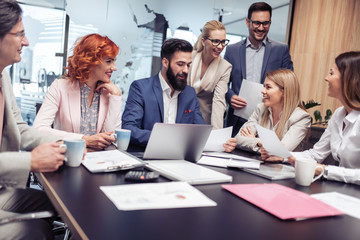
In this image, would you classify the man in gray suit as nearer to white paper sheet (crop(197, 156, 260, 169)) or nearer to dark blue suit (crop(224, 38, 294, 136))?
white paper sheet (crop(197, 156, 260, 169))

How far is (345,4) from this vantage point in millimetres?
4465

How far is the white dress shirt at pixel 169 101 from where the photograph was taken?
8.33 ft

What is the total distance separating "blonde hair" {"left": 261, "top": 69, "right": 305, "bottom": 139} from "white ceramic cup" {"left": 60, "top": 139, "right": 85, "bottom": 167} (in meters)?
1.61

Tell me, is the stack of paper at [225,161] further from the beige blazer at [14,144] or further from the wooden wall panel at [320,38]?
the wooden wall panel at [320,38]

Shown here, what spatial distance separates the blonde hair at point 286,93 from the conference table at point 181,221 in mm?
1540

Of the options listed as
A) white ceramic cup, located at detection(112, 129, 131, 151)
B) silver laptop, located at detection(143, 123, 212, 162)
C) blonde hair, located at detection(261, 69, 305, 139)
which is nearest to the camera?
silver laptop, located at detection(143, 123, 212, 162)

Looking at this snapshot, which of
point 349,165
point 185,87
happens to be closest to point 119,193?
point 349,165

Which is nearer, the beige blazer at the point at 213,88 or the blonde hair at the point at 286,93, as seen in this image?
the blonde hair at the point at 286,93

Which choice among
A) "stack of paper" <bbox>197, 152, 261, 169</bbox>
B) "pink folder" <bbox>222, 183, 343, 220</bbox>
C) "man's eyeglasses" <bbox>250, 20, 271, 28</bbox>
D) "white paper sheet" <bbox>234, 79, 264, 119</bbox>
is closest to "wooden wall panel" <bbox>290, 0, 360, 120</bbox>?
"man's eyeglasses" <bbox>250, 20, 271, 28</bbox>

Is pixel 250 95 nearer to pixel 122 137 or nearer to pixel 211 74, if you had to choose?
pixel 211 74

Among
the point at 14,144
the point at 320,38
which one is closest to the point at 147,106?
the point at 14,144

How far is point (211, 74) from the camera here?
294cm

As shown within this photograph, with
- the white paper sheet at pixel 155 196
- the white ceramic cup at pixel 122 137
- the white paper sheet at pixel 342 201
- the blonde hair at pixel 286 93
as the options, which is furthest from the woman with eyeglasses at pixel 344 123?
the white paper sheet at pixel 155 196

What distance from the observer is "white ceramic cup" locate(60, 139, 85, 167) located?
127 centimetres
